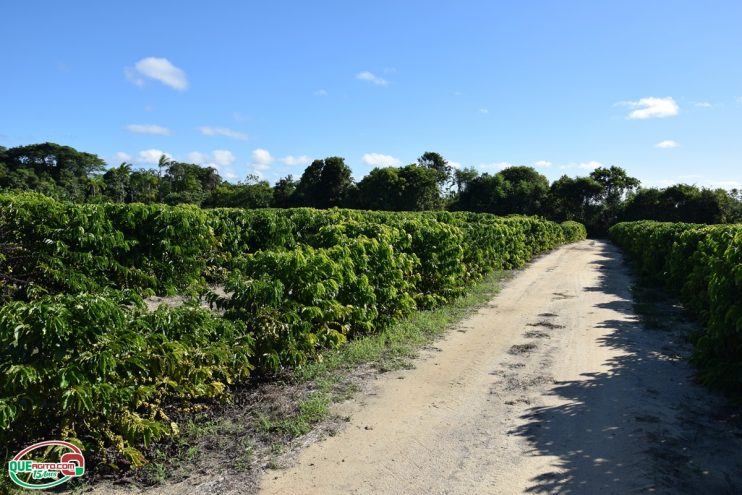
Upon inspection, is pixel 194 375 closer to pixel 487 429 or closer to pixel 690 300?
pixel 487 429

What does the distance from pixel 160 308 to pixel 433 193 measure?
203ft

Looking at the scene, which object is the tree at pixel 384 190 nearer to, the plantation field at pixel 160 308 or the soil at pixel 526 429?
the plantation field at pixel 160 308

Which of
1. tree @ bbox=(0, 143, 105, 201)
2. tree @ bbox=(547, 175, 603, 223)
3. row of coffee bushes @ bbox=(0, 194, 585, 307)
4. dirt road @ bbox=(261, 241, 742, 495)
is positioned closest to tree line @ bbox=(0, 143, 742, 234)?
tree @ bbox=(547, 175, 603, 223)

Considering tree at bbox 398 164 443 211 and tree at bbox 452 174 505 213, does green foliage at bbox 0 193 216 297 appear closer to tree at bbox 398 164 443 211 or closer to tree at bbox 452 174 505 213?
tree at bbox 398 164 443 211

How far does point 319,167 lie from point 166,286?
58669mm

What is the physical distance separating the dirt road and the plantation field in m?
1.21

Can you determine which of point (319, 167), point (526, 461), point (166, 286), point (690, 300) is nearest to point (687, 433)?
point (526, 461)

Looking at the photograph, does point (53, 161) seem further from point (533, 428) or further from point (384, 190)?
point (533, 428)

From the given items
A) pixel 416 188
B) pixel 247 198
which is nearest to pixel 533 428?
pixel 416 188

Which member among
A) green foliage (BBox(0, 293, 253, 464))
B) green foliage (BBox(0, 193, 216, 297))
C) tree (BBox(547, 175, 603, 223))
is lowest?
green foliage (BBox(0, 293, 253, 464))

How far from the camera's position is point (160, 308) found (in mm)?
4637

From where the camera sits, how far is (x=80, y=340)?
3.54 meters

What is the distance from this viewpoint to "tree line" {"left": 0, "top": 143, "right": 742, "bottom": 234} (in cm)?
5766

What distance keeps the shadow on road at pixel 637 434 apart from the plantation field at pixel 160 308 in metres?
3.04
